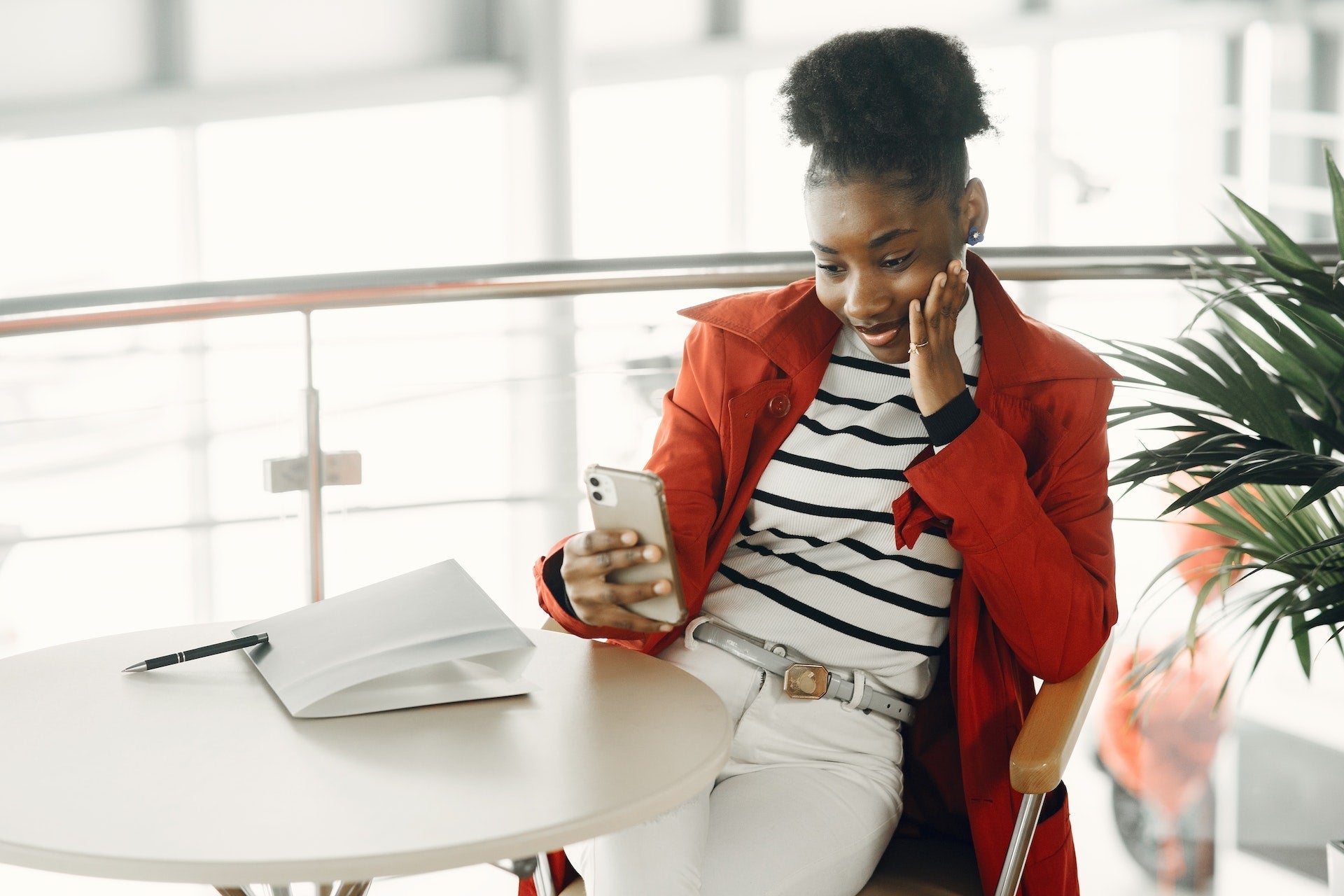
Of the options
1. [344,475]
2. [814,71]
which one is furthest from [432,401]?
[814,71]

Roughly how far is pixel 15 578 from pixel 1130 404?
64.4 inches

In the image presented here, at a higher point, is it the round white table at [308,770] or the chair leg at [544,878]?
the round white table at [308,770]

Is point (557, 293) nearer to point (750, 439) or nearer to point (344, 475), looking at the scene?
point (344, 475)

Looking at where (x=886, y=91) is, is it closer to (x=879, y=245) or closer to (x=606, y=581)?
(x=879, y=245)

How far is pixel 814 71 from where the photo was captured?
1.25 metres

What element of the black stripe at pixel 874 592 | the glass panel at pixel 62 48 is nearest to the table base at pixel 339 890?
the black stripe at pixel 874 592

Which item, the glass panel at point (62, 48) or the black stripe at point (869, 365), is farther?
the glass panel at point (62, 48)

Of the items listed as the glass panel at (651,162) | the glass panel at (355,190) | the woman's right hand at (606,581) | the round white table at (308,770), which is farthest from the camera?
the glass panel at (651,162)

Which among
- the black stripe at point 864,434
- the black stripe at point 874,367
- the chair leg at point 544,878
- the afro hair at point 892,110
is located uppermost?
the afro hair at point 892,110

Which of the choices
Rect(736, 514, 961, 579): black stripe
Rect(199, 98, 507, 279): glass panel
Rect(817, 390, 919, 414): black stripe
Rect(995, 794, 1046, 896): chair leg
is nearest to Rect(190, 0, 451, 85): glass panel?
Rect(199, 98, 507, 279): glass panel

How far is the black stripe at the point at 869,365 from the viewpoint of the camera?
4.38 feet

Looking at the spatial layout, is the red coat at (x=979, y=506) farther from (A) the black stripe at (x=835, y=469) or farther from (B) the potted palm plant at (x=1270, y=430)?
(B) the potted palm plant at (x=1270, y=430)

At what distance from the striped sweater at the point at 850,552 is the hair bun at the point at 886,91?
226 millimetres

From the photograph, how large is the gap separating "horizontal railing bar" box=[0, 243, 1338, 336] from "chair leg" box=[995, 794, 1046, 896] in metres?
0.86
